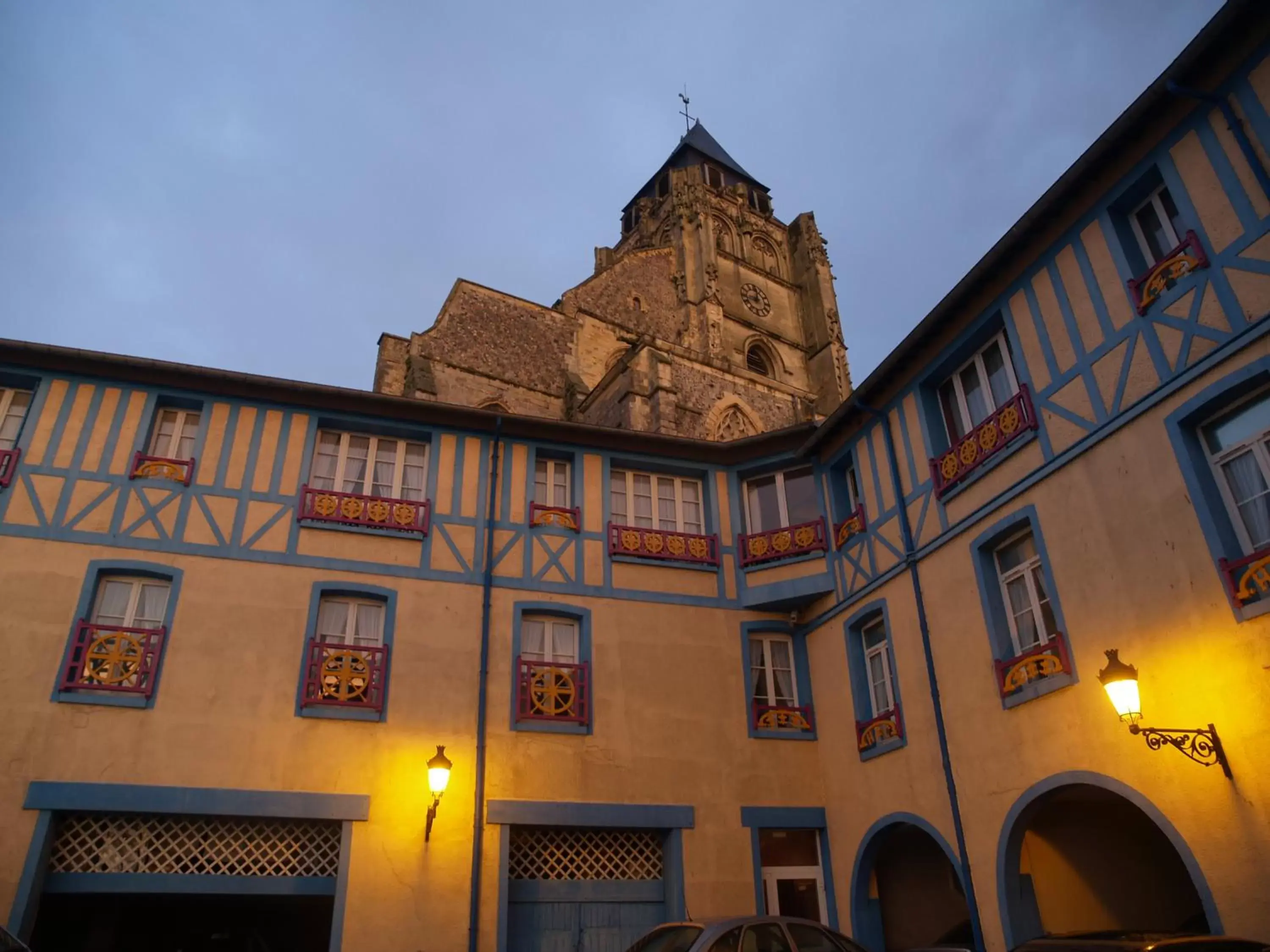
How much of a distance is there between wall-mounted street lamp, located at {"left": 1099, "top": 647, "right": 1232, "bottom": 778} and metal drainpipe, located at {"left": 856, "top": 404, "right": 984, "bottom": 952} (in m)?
2.58

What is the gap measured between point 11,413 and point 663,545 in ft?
28.0

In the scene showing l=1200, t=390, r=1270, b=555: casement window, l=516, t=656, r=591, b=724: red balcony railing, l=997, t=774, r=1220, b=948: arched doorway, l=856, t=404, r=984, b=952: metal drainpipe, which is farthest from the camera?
l=516, t=656, r=591, b=724: red balcony railing

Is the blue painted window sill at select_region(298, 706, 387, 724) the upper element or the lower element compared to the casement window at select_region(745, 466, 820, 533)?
lower

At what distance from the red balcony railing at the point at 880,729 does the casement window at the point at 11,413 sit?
10.9 m

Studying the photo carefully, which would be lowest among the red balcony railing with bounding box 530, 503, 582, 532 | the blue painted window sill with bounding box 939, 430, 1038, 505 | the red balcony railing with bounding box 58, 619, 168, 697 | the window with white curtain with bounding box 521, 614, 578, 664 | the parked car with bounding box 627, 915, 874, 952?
the parked car with bounding box 627, 915, 874, 952

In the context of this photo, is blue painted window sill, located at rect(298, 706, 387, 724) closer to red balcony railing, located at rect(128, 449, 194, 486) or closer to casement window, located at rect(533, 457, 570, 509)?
red balcony railing, located at rect(128, 449, 194, 486)

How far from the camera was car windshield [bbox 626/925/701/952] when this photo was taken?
7266mm

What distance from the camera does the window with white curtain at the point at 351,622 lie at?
11.3m

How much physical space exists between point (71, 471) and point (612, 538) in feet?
22.2

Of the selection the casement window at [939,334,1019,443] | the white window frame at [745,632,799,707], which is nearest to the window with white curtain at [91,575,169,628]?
the white window frame at [745,632,799,707]

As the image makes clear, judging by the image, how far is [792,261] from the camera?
4256 centimetres

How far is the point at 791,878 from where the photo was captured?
38.6 ft

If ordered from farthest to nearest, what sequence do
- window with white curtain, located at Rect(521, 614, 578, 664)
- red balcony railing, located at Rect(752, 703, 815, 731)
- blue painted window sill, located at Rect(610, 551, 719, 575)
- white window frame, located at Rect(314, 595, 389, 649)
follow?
blue painted window sill, located at Rect(610, 551, 719, 575)
red balcony railing, located at Rect(752, 703, 815, 731)
window with white curtain, located at Rect(521, 614, 578, 664)
white window frame, located at Rect(314, 595, 389, 649)

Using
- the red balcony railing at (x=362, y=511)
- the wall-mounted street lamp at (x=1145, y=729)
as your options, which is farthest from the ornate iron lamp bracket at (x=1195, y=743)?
the red balcony railing at (x=362, y=511)
